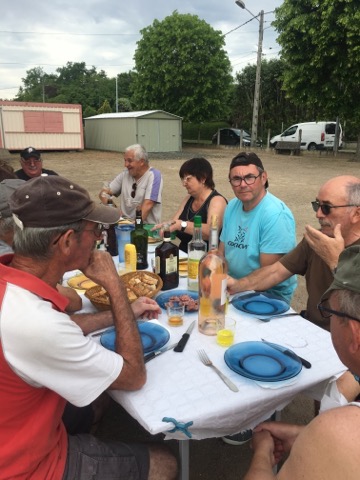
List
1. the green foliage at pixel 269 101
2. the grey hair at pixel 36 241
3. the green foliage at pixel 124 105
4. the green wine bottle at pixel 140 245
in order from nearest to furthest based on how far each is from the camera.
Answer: the grey hair at pixel 36 241 → the green wine bottle at pixel 140 245 → the green foliage at pixel 269 101 → the green foliage at pixel 124 105

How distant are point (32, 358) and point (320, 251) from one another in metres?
1.85

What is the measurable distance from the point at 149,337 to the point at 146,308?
246mm

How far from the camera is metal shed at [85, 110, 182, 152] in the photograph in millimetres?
24359

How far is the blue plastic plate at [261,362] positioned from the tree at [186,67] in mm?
28591

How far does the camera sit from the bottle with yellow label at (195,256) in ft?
8.63

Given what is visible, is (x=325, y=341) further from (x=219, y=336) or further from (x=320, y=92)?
(x=320, y=92)

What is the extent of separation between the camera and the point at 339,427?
1.00 meters

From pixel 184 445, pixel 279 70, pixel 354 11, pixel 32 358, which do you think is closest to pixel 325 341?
pixel 184 445

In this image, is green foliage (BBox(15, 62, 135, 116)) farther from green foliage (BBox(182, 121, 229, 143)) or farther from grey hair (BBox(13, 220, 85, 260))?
grey hair (BBox(13, 220, 85, 260))

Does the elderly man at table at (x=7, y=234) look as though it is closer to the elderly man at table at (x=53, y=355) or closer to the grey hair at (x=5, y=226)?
the grey hair at (x=5, y=226)

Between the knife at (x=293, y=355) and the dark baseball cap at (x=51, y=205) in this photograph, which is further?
the knife at (x=293, y=355)

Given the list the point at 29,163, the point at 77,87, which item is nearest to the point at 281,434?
the point at 29,163

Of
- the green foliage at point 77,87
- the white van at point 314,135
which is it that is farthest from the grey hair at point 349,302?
the green foliage at point 77,87

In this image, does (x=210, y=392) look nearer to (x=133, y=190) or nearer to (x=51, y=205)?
(x=51, y=205)
